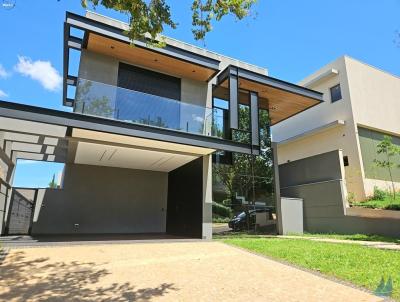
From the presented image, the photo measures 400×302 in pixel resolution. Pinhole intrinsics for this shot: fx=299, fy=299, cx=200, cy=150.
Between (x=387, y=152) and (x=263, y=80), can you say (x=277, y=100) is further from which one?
(x=387, y=152)

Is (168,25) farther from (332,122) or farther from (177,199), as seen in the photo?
(332,122)

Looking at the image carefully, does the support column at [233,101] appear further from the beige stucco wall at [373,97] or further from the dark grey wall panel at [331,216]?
the beige stucco wall at [373,97]

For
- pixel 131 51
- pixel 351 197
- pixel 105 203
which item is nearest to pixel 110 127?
pixel 131 51

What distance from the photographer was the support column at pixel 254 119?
11.8 metres

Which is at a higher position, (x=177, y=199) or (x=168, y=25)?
(x=168, y=25)

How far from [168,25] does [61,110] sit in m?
4.49

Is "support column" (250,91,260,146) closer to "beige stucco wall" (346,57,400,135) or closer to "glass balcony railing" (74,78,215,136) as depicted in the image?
"glass balcony railing" (74,78,215,136)

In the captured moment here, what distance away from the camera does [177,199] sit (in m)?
13.8

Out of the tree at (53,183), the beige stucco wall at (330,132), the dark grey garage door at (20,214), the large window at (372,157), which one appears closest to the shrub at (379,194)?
the beige stucco wall at (330,132)

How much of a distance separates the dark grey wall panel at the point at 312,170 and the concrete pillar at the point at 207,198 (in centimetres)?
664

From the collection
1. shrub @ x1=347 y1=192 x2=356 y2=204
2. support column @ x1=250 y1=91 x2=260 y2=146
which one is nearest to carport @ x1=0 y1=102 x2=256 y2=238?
support column @ x1=250 y1=91 x2=260 y2=146

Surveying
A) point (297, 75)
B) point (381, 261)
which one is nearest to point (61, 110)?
→ point (381, 261)

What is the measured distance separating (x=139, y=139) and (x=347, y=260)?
7.00 meters

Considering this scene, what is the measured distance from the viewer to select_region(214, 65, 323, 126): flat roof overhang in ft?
42.4
